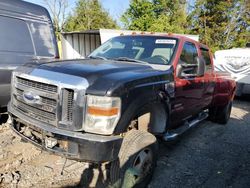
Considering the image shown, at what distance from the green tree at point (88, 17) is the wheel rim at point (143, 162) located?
3170 cm

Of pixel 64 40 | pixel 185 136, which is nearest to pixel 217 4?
pixel 64 40

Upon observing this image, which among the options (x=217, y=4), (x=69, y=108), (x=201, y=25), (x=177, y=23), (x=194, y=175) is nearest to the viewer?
(x=69, y=108)

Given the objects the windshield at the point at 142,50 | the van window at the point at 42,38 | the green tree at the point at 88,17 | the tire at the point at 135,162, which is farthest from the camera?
the green tree at the point at 88,17

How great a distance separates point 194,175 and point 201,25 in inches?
927

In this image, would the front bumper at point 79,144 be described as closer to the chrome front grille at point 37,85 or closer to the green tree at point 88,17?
the chrome front grille at point 37,85

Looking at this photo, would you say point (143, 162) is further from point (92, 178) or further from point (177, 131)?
point (177, 131)

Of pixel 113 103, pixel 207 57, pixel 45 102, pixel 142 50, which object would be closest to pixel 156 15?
pixel 207 57

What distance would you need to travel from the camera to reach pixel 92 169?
3674 mm

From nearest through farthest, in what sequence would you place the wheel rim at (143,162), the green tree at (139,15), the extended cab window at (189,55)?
the wheel rim at (143,162)
the extended cab window at (189,55)
the green tree at (139,15)

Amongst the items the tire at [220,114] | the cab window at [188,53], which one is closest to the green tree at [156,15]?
the tire at [220,114]

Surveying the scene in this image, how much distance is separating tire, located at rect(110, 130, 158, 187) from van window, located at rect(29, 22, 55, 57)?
3105 millimetres

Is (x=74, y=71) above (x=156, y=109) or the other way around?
above

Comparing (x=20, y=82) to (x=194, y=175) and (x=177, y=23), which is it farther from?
(x=177, y=23)

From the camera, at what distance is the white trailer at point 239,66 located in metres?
9.51
